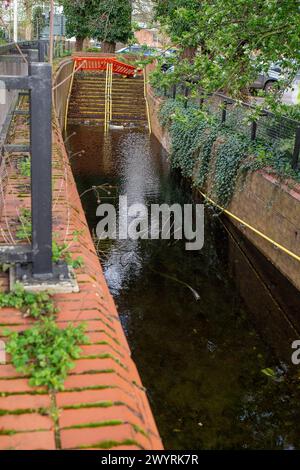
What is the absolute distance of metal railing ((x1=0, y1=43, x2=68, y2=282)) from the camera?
3258 mm

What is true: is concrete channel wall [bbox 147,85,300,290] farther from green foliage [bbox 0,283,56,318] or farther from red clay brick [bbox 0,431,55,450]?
red clay brick [bbox 0,431,55,450]

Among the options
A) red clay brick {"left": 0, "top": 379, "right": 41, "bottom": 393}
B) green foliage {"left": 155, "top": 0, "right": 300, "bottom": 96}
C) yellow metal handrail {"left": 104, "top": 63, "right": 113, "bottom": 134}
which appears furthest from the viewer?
yellow metal handrail {"left": 104, "top": 63, "right": 113, "bottom": 134}

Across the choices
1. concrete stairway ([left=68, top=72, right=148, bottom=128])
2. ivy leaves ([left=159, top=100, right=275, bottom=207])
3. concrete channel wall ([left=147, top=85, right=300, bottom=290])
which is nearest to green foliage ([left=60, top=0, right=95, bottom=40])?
concrete stairway ([left=68, top=72, right=148, bottom=128])

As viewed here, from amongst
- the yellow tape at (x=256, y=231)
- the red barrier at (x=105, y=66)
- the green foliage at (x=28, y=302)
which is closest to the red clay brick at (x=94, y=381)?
the green foliage at (x=28, y=302)

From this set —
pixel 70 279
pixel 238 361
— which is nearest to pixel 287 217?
pixel 238 361

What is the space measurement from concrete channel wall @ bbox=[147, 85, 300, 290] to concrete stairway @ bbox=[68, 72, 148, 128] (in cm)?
1354

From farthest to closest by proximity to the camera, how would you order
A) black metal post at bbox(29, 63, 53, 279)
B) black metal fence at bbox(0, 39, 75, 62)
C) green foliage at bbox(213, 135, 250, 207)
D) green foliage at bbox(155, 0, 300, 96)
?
green foliage at bbox(213, 135, 250, 207) < green foliage at bbox(155, 0, 300, 96) < black metal fence at bbox(0, 39, 75, 62) < black metal post at bbox(29, 63, 53, 279)

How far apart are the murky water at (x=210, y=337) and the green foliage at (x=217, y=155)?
1.16m

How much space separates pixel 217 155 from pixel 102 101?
1398cm

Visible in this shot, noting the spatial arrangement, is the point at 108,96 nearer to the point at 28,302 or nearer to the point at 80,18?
the point at 80,18

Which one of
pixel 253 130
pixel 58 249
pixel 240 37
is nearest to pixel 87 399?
pixel 58 249

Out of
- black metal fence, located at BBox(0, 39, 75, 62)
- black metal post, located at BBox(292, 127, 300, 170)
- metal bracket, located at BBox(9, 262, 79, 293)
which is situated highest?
black metal fence, located at BBox(0, 39, 75, 62)

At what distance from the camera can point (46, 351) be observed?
113 inches
